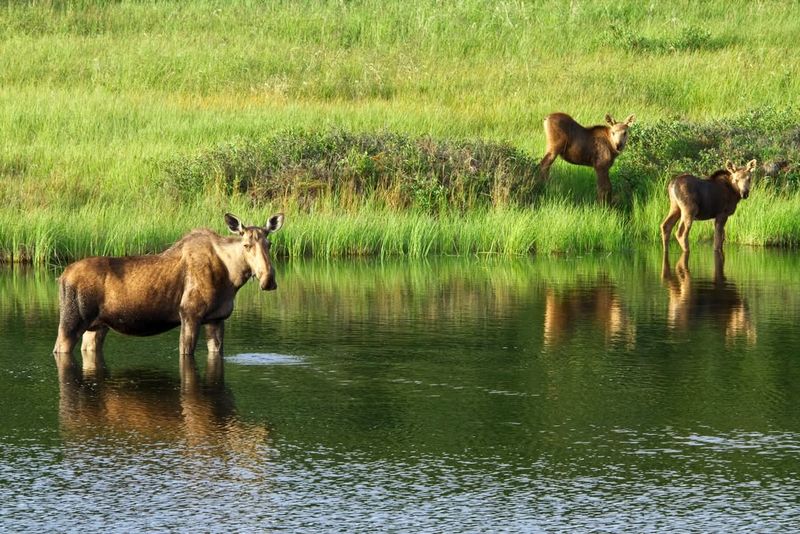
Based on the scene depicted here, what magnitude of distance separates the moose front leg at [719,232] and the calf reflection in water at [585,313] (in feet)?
15.4

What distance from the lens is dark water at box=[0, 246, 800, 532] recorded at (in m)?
8.29

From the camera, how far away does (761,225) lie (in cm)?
2345

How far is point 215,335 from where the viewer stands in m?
12.8

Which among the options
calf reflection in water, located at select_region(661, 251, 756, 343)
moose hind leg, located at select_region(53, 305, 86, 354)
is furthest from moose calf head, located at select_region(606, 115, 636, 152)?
moose hind leg, located at select_region(53, 305, 86, 354)

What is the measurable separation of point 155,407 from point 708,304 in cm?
743

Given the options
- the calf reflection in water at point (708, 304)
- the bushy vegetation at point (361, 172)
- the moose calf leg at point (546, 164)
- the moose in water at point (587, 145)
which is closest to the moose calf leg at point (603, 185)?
the moose in water at point (587, 145)

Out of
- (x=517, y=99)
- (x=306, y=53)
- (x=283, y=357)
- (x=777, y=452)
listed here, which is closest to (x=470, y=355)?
(x=283, y=357)

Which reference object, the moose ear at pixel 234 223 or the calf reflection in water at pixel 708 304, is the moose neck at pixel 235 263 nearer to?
the moose ear at pixel 234 223

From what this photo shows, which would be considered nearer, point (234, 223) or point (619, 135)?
point (234, 223)

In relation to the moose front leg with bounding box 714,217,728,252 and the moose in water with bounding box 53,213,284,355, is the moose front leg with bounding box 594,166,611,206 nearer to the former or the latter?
the moose front leg with bounding box 714,217,728,252

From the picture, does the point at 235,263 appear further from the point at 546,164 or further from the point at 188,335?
the point at 546,164

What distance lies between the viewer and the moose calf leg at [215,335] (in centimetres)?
1276

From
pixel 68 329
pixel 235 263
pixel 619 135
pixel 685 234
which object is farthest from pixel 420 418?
pixel 619 135

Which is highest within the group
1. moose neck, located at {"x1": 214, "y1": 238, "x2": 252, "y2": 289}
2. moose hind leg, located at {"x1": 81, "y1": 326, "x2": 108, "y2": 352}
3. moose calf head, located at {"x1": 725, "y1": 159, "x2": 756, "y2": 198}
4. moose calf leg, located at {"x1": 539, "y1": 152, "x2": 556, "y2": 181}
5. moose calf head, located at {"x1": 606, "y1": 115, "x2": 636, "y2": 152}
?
moose calf head, located at {"x1": 606, "y1": 115, "x2": 636, "y2": 152}
